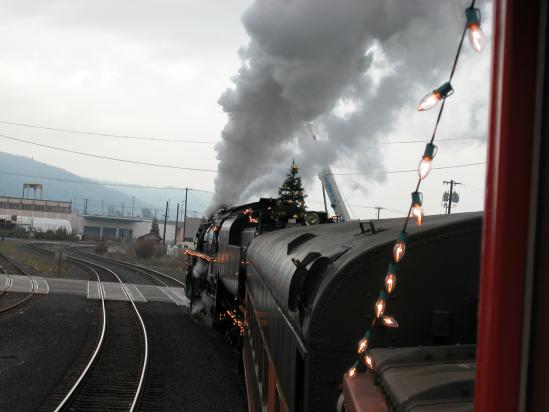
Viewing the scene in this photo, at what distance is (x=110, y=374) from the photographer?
1193 cm

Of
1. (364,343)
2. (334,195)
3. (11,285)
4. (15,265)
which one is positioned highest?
(334,195)

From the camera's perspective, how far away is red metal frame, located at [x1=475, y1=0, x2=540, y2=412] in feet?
3.68

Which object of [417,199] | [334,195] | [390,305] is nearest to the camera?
[417,199]

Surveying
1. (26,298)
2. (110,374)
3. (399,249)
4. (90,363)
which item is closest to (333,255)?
(399,249)

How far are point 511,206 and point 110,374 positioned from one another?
11.9m

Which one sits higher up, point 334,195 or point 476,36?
point 334,195

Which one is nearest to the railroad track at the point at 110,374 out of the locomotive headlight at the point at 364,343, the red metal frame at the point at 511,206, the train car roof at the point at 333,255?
the train car roof at the point at 333,255

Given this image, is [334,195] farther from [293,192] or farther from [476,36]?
[476,36]

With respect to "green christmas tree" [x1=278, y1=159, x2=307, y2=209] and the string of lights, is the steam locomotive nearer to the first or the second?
the string of lights

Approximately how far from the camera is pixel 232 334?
1352 cm

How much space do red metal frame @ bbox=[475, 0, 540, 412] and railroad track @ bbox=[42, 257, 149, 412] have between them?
30.5 ft

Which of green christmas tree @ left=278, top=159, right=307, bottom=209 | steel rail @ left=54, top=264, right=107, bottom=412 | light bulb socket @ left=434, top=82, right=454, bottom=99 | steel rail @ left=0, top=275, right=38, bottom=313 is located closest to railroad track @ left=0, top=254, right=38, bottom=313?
steel rail @ left=0, top=275, right=38, bottom=313

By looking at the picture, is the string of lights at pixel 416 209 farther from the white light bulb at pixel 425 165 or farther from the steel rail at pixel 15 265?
the steel rail at pixel 15 265

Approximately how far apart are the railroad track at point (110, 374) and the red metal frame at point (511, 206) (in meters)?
9.28
